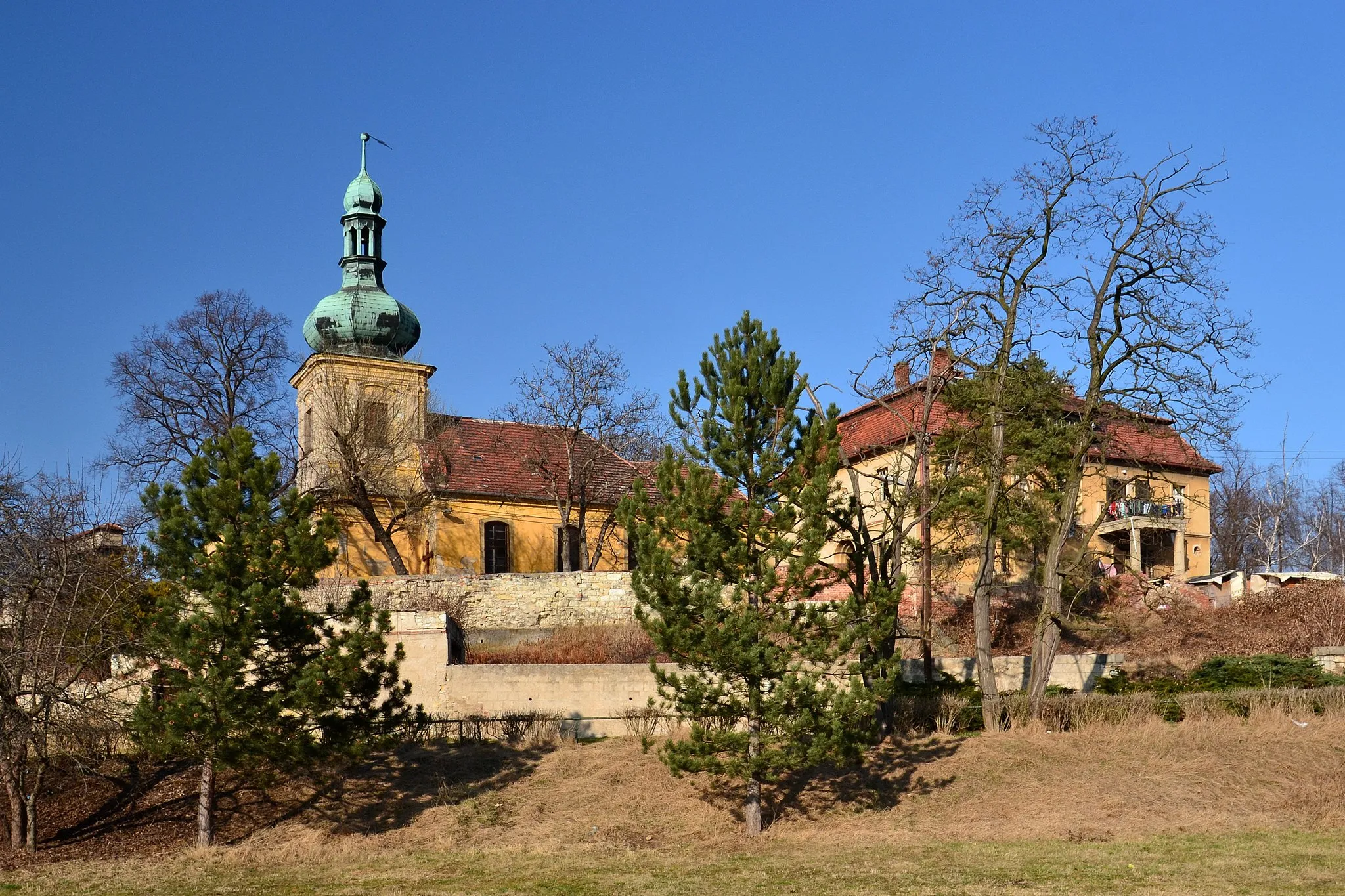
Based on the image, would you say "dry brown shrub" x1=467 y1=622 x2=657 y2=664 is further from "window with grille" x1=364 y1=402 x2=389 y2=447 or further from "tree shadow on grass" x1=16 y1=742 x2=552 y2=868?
Result: "window with grille" x1=364 y1=402 x2=389 y2=447

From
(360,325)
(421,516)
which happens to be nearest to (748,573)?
(421,516)

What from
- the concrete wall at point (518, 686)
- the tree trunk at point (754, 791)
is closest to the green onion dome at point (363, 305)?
the concrete wall at point (518, 686)

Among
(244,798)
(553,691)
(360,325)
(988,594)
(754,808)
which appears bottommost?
(244,798)

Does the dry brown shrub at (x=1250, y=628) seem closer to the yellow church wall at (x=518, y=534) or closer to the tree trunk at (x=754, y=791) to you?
the tree trunk at (x=754, y=791)

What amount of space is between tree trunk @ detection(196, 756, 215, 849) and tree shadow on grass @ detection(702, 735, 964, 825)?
6558 mm

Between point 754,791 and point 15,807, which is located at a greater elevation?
point 754,791

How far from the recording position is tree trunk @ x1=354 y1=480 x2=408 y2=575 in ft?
113

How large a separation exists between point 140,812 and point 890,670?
10.5 metres

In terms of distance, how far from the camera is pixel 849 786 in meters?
18.5

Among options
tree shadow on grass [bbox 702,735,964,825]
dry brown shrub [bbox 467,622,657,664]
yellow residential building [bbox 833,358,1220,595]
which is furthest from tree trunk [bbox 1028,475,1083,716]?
yellow residential building [bbox 833,358,1220,595]

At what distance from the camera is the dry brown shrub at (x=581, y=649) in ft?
84.2

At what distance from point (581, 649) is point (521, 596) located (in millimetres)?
3757

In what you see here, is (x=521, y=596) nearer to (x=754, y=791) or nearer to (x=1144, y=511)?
(x=754, y=791)

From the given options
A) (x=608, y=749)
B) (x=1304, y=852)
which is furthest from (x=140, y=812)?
(x=1304, y=852)
